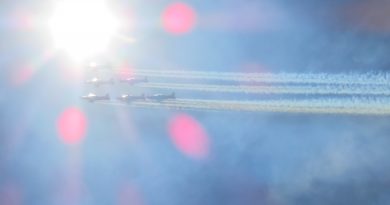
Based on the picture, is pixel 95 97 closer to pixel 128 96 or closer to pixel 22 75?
pixel 128 96

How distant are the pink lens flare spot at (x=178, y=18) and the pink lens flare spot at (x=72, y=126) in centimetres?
417

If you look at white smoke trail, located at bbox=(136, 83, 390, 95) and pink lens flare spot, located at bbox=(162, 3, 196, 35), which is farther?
pink lens flare spot, located at bbox=(162, 3, 196, 35)

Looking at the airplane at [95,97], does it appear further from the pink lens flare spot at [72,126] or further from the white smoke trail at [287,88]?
the white smoke trail at [287,88]

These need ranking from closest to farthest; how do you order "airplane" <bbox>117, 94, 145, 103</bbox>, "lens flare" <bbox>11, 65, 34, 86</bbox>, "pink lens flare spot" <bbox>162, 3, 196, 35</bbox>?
"airplane" <bbox>117, 94, 145, 103</bbox>, "pink lens flare spot" <bbox>162, 3, 196, 35</bbox>, "lens flare" <bbox>11, 65, 34, 86</bbox>

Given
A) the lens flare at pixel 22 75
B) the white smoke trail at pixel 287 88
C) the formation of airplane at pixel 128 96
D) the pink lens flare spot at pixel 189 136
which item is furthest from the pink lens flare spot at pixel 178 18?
the lens flare at pixel 22 75

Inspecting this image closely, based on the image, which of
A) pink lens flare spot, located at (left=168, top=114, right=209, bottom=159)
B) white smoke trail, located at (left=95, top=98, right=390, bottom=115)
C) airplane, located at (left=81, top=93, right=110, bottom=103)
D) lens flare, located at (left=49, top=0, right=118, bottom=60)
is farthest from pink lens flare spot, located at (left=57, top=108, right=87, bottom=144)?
pink lens flare spot, located at (left=168, top=114, right=209, bottom=159)

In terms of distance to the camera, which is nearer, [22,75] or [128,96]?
[128,96]

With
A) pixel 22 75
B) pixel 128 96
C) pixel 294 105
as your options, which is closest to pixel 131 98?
pixel 128 96

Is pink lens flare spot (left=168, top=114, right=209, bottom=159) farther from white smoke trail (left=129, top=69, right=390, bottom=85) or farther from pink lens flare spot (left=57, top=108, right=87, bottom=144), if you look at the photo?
pink lens flare spot (left=57, top=108, right=87, bottom=144)

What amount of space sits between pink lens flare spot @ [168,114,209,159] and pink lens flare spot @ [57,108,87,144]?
9.69ft

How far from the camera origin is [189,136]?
63.6 ft

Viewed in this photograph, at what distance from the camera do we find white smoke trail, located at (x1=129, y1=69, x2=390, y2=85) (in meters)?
17.9

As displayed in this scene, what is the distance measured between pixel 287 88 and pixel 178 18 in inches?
214

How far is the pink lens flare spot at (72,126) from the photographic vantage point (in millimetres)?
20375
